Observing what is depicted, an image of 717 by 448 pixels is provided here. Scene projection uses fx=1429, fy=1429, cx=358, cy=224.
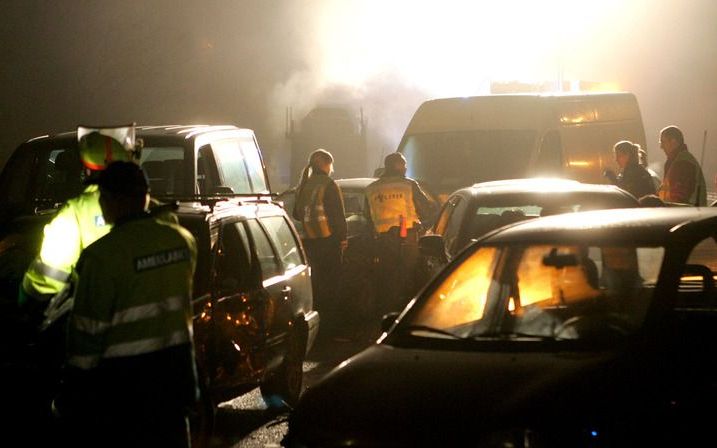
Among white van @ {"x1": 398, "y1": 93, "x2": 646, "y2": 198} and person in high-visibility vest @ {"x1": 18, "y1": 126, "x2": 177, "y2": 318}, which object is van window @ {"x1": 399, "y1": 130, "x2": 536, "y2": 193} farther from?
person in high-visibility vest @ {"x1": 18, "y1": 126, "x2": 177, "y2": 318}

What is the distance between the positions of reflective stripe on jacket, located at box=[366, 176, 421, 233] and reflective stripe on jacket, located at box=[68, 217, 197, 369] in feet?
30.4

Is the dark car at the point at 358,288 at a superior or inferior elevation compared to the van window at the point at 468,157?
inferior

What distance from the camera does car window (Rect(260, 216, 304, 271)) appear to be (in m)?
10.1

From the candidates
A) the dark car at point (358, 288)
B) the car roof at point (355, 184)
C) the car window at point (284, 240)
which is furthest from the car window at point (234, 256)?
the car roof at point (355, 184)

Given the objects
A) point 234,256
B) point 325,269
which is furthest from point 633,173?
point 234,256

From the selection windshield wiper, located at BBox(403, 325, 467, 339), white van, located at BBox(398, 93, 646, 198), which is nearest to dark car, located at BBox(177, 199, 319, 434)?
windshield wiper, located at BBox(403, 325, 467, 339)

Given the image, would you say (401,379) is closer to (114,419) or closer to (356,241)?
(114,419)

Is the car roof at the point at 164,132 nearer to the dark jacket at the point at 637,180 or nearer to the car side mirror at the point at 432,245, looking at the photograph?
the car side mirror at the point at 432,245

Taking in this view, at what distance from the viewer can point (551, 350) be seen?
19.6 ft

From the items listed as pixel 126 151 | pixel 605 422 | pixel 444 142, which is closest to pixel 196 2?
pixel 444 142

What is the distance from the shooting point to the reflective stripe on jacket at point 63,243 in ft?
20.9

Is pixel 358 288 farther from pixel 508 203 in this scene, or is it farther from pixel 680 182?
pixel 508 203

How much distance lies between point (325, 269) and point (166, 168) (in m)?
3.27

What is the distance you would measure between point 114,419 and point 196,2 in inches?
1738
